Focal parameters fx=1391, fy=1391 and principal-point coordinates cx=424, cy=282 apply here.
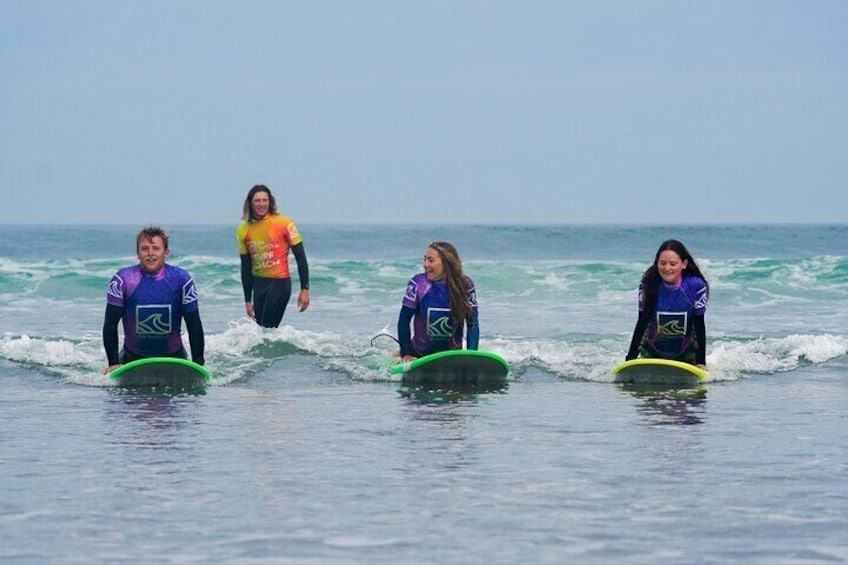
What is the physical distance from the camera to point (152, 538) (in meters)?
5.66

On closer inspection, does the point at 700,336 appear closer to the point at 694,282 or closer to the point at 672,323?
the point at 672,323

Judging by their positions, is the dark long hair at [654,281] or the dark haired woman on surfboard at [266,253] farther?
the dark haired woman on surfboard at [266,253]

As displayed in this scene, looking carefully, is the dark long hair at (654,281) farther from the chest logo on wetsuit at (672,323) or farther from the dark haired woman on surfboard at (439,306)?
the dark haired woman on surfboard at (439,306)

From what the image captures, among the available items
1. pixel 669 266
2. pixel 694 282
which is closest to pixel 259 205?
pixel 669 266

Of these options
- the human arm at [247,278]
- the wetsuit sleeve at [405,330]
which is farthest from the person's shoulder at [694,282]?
the human arm at [247,278]

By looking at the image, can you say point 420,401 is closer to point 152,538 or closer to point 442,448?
point 442,448

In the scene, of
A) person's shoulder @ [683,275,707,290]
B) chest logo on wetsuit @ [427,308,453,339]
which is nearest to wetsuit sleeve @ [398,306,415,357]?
chest logo on wetsuit @ [427,308,453,339]

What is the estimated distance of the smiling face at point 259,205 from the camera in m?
13.5

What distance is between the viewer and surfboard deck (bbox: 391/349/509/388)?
11.1m

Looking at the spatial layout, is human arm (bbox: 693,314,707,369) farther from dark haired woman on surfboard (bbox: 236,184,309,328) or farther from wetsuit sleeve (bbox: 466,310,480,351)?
dark haired woman on surfboard (bbox: 236,184,309,328)

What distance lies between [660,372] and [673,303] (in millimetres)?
646

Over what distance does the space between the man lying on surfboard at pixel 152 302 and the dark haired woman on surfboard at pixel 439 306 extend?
1794 millimetres

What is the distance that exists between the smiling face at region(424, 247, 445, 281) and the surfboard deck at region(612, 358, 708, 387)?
1.64 m

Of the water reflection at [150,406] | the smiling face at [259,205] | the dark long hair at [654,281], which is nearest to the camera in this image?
the water reflection at [150,406]
